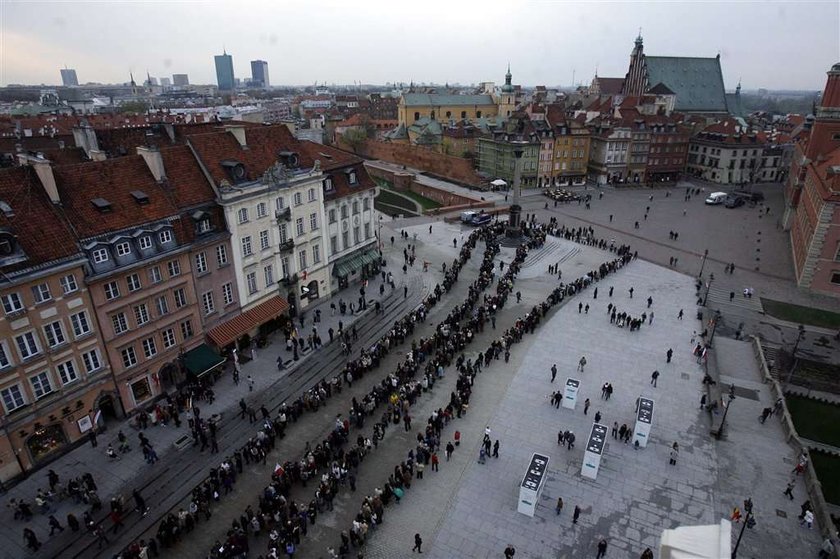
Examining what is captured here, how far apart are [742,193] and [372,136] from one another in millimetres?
79738

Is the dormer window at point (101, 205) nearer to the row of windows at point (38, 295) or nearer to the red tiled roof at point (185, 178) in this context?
the red tiled roof at point (185, 178)

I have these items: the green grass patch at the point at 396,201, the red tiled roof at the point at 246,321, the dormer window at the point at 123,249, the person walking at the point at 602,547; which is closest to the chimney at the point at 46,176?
the dormer window at the point at 123,249

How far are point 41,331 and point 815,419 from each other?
41.4m

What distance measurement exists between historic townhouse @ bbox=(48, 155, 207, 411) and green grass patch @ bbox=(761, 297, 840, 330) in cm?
4427

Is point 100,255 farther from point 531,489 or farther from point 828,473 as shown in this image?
point 828,473

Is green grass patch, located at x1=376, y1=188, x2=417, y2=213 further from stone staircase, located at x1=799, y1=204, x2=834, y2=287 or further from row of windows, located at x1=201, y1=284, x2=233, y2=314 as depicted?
stone staircase, located at x1=799, y1=204, x2=834, y2=287

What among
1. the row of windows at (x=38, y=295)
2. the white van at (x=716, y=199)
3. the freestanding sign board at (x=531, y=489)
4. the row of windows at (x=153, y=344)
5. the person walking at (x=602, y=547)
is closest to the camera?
the person walking at (x=602, y=547)

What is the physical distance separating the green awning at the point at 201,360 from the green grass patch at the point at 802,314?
42.6 metres

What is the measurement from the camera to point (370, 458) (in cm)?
2447

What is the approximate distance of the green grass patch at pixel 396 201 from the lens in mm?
77500

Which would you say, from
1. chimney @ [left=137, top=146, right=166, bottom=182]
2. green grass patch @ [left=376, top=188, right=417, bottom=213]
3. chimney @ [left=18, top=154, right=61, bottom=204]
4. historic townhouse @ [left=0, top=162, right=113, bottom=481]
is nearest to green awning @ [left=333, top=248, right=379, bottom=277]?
chimney @ [left=137, top=146, right=166, bottom=182]

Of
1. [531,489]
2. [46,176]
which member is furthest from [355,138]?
[531,489]

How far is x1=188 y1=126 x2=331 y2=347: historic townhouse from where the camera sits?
32.0 m

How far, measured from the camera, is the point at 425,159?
Answer: 9488cm
